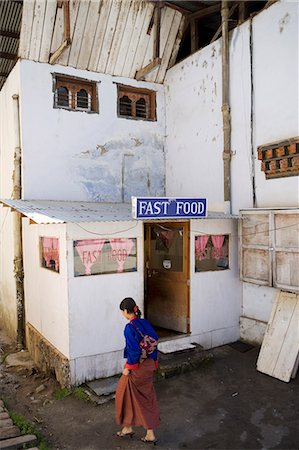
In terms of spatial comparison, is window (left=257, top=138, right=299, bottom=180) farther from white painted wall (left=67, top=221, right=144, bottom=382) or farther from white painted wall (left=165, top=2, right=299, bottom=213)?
white painted wall (left=67, top=221, right=144, bottom=382)

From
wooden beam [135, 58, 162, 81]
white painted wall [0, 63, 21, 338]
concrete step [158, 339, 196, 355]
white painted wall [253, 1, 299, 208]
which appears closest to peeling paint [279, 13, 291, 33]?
white painted wall [253, 1, 299, 208]

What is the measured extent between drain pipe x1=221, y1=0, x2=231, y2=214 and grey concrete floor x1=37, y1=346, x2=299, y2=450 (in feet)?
12.7

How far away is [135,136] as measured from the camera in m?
10.5

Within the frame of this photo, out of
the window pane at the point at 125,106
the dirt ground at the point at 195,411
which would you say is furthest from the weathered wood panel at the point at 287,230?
the window pane at the point at 125,106

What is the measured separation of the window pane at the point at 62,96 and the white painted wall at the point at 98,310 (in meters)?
4.14

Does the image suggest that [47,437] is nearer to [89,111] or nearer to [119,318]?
[119,318]

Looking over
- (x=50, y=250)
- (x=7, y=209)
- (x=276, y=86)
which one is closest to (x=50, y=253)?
(x=50, y=250)

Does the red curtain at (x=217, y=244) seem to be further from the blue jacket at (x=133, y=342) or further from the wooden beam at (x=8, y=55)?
the wooden beam at (x=8, y=55)

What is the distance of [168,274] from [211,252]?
1.14m

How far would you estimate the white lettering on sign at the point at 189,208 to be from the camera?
691cm

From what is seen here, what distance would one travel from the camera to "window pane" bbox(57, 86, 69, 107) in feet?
31.3

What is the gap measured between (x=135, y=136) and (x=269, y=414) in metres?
7.53

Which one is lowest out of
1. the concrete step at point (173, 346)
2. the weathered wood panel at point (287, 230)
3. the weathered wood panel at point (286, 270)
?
the concrete step at point (173, 346)

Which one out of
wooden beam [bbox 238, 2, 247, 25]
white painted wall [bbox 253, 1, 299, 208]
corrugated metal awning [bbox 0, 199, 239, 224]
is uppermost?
wooden beam [bbox 238, 2, 247, 25]
